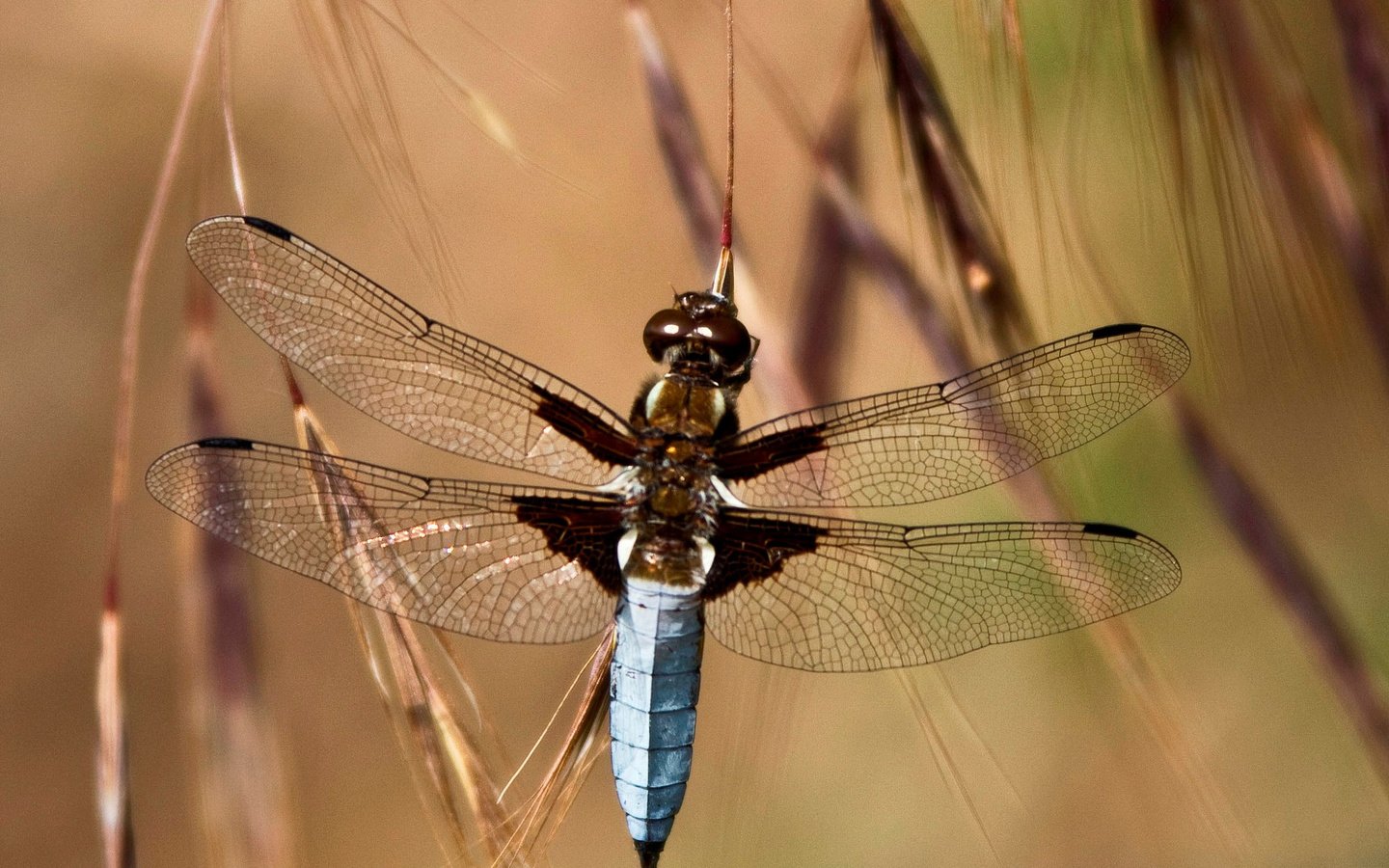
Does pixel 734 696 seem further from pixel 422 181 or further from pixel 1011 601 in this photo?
pixel 422 181

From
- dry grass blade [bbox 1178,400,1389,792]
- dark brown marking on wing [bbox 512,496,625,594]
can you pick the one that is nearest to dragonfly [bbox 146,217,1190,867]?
dark brown marking on wing [bbox 512,496,625,594]

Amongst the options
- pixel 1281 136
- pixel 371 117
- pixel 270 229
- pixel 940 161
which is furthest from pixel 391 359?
pixel 1281 136

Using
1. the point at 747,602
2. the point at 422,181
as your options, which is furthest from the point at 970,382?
the point at 422,181

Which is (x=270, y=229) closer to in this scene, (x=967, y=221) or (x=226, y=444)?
(x=226, y=444)

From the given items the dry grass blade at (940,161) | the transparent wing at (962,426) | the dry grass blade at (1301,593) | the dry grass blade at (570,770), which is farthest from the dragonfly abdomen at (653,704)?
the dry grass blade at (1301,593)

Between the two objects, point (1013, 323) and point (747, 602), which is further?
point (747, 602)

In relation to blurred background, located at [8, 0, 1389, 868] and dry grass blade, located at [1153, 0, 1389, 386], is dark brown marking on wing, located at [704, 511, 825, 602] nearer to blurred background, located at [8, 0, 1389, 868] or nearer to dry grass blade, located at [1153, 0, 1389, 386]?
blurred background, located at [8, 0, 1389, 868]

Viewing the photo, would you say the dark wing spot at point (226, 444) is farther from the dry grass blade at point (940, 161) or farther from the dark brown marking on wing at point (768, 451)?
the dry grass blade at point (940, 161)
